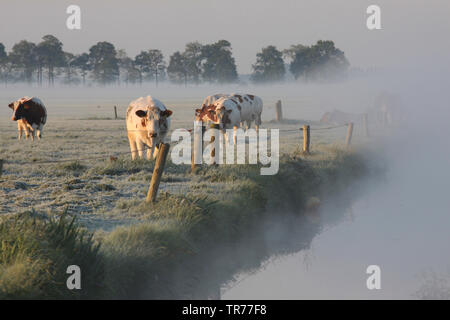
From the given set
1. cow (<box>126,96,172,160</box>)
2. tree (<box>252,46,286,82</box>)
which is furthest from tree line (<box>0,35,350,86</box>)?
Answer: cow (<box>126,96,172,160</box>)

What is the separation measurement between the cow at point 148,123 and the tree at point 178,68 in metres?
99.1

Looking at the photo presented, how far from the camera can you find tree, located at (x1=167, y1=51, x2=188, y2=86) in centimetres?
11356

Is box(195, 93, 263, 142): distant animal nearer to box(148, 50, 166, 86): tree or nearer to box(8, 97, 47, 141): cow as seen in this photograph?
box(8, 97, 47, 141): cow

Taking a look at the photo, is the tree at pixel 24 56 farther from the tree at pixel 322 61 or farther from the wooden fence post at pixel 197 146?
the wooden fence post at pixel 197 146

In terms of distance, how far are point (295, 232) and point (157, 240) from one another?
4705 mm

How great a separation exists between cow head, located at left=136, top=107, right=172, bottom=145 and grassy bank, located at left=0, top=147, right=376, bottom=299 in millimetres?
819

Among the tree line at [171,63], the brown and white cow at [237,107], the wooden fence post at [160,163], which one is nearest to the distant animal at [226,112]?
the brown and white cow at [237,107]

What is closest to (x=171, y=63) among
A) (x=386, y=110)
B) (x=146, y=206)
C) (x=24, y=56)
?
(x=24, y=56)

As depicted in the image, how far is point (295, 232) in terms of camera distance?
12.4m

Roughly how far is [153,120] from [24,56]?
98.6m

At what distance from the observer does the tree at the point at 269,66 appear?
107625 millimetres

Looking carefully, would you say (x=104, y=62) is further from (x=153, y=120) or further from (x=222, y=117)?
(x=153, y=120)
